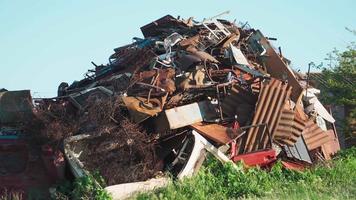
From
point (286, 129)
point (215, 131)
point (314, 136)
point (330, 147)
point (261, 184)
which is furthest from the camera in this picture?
point (330, 147)

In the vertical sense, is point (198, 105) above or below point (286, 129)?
above

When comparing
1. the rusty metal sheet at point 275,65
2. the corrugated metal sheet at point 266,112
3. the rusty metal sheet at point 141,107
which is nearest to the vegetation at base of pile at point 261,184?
the corrugated metal sheet at point 266,112

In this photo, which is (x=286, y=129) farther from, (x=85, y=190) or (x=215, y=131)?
(x=85, y=190)

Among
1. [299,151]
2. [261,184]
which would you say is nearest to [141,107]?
[261,184]

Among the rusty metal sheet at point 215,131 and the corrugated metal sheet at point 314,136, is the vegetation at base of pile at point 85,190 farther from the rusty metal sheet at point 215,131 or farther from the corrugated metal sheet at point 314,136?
the corrugated metal sheet at point 314,136

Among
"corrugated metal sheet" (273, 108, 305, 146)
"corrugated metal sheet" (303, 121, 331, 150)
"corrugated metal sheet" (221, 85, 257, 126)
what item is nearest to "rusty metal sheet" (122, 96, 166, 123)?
"corrugated metal sheet" (221, 85, 257, 126)

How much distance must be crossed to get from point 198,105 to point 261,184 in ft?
6.70

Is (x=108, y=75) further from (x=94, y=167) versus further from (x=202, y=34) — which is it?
(x=94, y=167)

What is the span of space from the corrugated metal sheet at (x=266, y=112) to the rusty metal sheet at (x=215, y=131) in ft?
1.80

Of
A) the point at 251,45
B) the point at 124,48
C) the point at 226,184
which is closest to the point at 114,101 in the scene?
the point at 226,184

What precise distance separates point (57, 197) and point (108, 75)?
4148 mm

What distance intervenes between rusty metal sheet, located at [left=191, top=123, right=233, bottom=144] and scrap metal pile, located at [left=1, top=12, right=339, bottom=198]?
2 centimetres

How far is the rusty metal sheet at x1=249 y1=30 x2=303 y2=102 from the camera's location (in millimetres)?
12477

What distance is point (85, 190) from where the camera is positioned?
8.73 m
